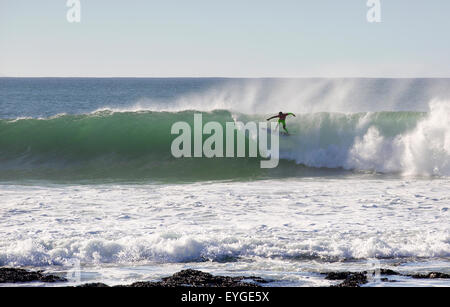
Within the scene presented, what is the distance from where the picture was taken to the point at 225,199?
509 inches

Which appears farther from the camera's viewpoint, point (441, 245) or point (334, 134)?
point (334, 134)

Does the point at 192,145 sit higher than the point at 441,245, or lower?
higher

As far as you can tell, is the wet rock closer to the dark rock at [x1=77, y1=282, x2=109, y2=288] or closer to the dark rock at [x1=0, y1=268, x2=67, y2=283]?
the dark rock at [x1=77, y1=282, x2=109, y2=288]

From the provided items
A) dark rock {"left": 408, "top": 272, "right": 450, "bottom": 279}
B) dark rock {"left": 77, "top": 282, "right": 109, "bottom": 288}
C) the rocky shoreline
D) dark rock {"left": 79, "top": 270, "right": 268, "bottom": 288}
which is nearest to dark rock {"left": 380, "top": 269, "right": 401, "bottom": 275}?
the rocky shoreline

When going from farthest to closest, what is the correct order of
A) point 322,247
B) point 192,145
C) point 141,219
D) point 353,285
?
point 192,145 → point 141,219 → point 322,247 → point 353,285

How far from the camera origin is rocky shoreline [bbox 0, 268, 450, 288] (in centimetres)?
720

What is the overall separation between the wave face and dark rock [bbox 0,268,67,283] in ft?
31.1

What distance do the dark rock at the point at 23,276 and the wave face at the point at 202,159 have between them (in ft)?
31.1

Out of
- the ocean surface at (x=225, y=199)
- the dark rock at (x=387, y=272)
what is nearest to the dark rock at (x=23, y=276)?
the ocean surface at (x=225, y=199)

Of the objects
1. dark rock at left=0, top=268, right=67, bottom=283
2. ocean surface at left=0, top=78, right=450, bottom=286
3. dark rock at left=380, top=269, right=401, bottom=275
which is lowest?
dark rock at left=0, top=268, right=67, bottom=283
